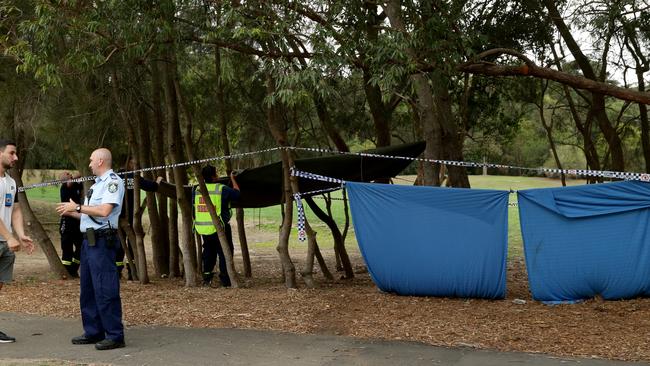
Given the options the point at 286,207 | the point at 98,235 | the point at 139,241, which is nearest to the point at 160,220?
the point at 139,241

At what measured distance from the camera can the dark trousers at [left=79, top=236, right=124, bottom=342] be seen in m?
6.21

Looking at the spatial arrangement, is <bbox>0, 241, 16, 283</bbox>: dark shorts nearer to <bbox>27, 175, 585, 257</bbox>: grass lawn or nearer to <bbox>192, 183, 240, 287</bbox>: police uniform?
<bbox>192, 183, 240, 287</bbox>: police uniform

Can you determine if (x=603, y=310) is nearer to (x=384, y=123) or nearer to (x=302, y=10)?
(x=302, y=10)

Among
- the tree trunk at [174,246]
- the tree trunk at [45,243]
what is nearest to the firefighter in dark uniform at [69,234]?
the tree trunk at [45,243]

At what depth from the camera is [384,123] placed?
13.7m

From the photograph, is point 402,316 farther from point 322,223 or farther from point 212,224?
point 322,223

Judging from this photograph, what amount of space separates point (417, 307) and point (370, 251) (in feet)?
3.78

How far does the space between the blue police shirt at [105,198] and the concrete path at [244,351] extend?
113cm

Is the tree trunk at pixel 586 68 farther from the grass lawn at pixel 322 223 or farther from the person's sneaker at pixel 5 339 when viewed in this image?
the person's sneaker at pixel 5 339

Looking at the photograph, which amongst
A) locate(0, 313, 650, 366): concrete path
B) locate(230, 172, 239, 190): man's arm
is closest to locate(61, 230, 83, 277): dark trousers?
locate(230, 172, 239, 190): man's arm

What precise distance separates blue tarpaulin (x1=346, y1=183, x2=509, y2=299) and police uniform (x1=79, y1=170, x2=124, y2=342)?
3.52m

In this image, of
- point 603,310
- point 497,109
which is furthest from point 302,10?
point 497,109

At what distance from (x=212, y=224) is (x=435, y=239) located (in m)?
3.81

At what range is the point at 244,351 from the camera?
20.6 ft
